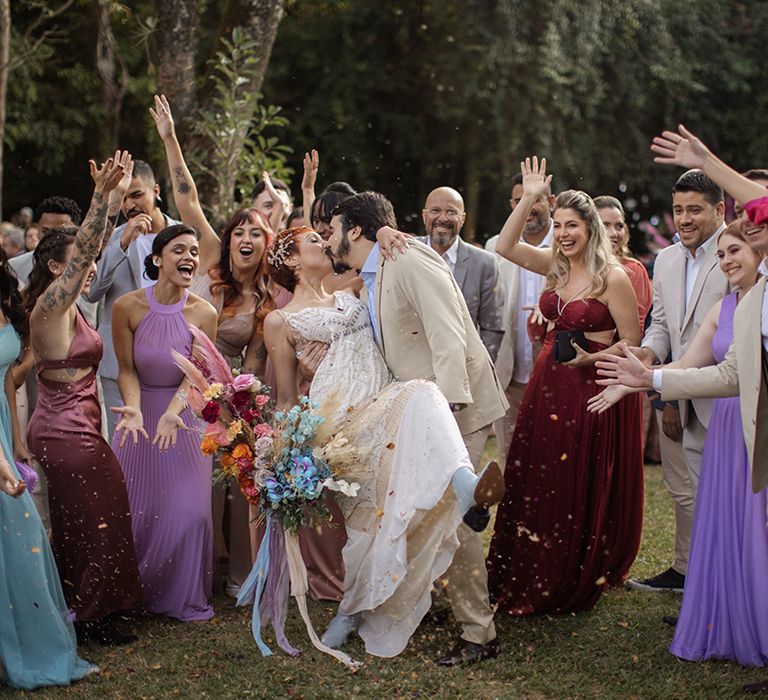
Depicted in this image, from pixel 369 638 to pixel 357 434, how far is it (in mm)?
996

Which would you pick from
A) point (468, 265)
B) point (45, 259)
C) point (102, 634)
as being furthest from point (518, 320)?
point (102, 634)

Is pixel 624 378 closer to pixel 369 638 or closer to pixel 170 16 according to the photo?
pixel 369 638

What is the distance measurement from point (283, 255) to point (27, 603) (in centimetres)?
225

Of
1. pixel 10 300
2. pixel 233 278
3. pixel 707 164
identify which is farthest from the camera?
pixel 233 278

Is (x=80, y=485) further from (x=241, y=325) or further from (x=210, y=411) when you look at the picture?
(x=241, y=325)

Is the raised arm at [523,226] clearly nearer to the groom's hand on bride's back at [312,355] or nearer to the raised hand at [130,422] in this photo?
the groom's hand on bride's back at [312,355]

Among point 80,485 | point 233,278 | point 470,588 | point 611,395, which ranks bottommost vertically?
point 470,588

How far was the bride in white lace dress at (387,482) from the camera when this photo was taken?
4.88m

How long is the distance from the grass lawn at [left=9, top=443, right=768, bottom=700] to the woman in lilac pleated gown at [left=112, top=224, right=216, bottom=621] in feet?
0.78

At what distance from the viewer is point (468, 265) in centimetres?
727

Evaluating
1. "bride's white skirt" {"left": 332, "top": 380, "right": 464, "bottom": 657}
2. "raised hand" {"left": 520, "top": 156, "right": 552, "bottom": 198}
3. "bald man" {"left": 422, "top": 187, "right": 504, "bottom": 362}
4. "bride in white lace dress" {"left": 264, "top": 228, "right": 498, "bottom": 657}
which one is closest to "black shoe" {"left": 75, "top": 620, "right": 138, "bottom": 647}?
"bride in white lace dress" {"left": 264, "top": 228, "right": 498, "bottom": 657}

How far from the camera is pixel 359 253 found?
548cm

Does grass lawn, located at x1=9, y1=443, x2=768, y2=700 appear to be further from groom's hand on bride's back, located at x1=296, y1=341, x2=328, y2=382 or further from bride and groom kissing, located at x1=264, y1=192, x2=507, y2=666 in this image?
groom's hand on bride's back, located at x1=296, y1=341, x2=328, y2=382

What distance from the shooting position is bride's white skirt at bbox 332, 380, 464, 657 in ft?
16.0
